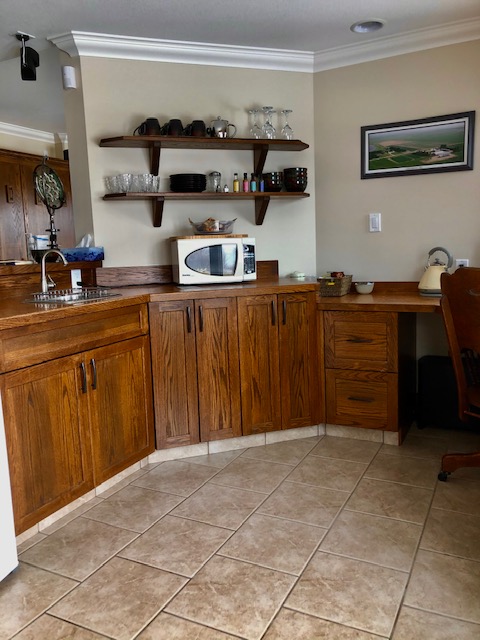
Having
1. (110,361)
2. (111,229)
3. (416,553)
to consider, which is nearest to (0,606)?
(110,361)

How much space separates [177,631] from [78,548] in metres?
0.63

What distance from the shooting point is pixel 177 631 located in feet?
5.14

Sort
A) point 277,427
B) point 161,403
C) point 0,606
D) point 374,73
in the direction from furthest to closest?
A: point 374,73
point 277,427
point 161,403
point 0,606

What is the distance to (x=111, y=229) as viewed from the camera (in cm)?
315

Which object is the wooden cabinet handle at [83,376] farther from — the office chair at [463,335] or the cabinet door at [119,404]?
the office chair at [463,335]

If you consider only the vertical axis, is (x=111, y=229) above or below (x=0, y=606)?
above

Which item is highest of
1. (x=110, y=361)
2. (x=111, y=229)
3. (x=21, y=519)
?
(x=111, y=229)

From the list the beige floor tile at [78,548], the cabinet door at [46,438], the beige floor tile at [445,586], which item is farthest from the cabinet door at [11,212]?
the beige floor tile at [445,586]

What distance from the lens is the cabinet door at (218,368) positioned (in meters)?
2.79

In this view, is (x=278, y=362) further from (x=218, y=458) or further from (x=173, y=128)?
(x=173, y=128)

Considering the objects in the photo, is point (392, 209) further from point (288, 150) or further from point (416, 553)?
point (416, 553)

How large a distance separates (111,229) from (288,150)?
1.20m

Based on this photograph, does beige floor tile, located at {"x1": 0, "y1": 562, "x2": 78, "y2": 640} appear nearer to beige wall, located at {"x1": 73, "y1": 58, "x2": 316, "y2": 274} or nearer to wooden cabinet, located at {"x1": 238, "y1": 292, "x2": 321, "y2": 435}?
wooden cabinet, located at {"x1": 238, "y1": 292, "x2": 321, "y2": 435}

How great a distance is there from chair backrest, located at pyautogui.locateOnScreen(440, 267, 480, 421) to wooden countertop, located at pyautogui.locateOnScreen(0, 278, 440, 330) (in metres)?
0.34
